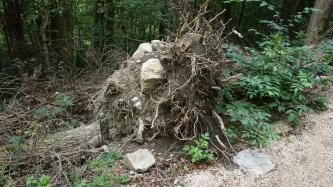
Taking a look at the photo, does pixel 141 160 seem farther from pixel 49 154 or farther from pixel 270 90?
pixel 270 90

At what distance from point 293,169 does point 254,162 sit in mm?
446

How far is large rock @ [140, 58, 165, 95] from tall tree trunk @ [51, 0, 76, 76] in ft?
13.2

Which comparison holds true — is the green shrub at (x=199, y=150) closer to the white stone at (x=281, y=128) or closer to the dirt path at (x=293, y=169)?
the dirt path at (x=293, y=169)

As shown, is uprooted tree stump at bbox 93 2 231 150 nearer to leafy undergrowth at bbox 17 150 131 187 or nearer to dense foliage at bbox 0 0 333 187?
dense foliage at bbox 0 0 333 187

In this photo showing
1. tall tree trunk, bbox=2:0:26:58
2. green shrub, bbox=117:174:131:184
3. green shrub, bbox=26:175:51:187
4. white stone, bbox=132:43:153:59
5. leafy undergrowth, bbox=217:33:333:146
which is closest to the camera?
green shrub, bbox=26:175:51:187

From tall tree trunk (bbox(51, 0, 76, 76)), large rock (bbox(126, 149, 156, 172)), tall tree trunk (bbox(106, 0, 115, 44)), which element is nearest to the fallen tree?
large rock (bbox(126, 149, 156, 172))

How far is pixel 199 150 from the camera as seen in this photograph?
138 inches

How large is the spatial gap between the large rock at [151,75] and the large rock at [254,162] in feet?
4.57

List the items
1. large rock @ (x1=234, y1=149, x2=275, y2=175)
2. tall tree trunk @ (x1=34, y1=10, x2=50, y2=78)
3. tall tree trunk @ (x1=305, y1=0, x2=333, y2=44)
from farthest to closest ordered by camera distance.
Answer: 1. tall tree trunk @ (x1=34, y1=10, x2=50, y2=78)
2. tall tree trunk @ (x1=305, y1=0, x2=333, y2=44)
3. large rock @ (x1=234, y1=149, x2=275, y2=175)

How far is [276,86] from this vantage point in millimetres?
4125

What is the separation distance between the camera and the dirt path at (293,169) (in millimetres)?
3285

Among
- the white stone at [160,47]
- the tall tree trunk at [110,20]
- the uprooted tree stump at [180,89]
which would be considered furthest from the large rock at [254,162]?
the tall tree trunk at [110,20]

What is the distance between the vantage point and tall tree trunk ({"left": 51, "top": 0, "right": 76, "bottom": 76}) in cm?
751

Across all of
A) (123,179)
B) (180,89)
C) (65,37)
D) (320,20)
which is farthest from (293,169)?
(65,37)
